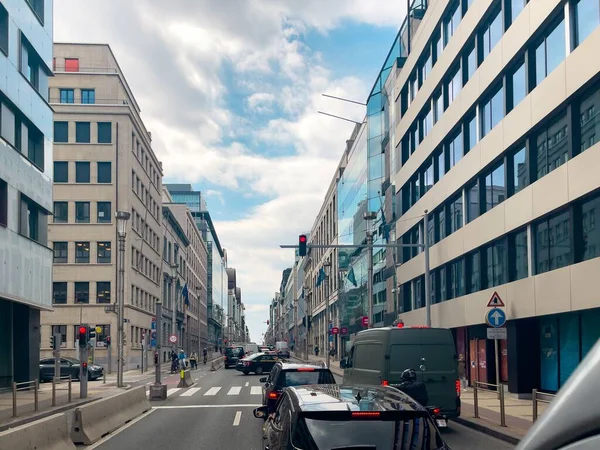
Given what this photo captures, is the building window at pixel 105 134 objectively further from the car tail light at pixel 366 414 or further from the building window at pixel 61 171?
the car tail light at pixel 366 414

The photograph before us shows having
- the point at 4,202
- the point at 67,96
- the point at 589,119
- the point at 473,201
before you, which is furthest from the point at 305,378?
the point at 67,96

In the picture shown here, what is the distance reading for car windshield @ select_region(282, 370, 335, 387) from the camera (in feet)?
48.5

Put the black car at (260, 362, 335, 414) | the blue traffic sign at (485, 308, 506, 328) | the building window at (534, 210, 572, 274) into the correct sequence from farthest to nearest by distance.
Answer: the building window at (534, 210, 572, 274)
the blue traffic sign at (485, 308, 506, 328)
the black car at (260, 362, 335, 414)

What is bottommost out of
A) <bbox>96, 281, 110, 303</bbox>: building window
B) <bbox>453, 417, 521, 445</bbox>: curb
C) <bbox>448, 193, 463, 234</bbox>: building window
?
<bbox>453, 417, 521, 445</bbox>: curb

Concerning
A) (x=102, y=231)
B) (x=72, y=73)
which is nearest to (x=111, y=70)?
(x=72, y=73)

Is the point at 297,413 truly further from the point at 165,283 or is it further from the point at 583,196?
the point at 165,283

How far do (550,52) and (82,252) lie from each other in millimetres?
46405

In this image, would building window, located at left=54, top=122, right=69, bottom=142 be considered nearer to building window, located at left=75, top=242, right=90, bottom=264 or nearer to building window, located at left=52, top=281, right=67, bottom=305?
building window, located at left=75, top=242, right=90, bottom=264

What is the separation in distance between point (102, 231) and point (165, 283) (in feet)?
89.3

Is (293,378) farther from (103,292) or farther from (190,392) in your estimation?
(103,292)

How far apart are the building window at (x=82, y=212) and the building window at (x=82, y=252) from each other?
6.42 ft

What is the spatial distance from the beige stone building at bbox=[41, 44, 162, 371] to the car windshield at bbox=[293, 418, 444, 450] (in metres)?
52.4

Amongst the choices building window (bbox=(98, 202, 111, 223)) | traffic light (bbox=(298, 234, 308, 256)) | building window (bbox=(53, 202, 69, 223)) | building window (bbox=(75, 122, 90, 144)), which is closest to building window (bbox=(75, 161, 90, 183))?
building window (bbox=(75, 122, 90, 144))

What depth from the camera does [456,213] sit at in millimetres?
33312
